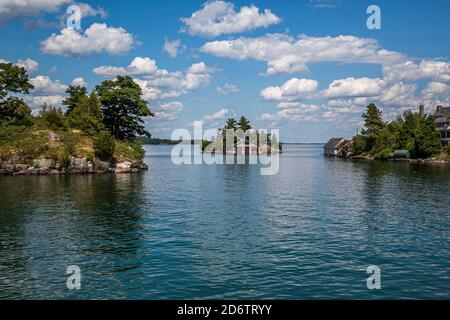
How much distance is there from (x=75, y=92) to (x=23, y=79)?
27.9 m

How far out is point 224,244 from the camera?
32938 millimetres

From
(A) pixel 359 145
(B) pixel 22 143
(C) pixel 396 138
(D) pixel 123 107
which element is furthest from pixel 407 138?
(B) pixel 22 143

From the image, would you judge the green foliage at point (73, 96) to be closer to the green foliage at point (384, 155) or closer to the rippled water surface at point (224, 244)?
the rippled water surface at point (224, 244)

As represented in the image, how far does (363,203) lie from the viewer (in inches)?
2122

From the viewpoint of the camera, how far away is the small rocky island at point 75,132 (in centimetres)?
9588

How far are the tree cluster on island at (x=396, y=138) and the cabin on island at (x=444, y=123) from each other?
541cm

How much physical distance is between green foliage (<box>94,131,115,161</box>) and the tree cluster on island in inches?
4058

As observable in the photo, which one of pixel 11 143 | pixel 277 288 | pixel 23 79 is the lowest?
pixel 277 288

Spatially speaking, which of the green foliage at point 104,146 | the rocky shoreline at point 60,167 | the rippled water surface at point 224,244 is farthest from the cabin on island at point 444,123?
the green foliage at point 104,146

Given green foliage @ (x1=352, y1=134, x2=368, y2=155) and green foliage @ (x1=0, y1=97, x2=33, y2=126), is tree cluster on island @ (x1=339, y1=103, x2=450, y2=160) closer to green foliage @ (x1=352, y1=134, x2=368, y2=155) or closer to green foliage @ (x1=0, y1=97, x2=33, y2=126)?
green foliage @ (x1=352, y1=134, x2=368, y2=155)

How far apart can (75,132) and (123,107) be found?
16.7 m

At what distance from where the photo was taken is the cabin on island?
151000 millimetres
